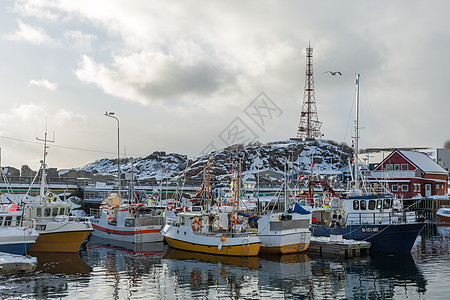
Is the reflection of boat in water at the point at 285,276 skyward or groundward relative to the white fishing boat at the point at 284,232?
groundward

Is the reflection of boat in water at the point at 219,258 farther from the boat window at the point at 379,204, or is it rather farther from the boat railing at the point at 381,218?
the boat window at the point at 379,204

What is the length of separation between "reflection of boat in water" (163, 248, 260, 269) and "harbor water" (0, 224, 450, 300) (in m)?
0.07

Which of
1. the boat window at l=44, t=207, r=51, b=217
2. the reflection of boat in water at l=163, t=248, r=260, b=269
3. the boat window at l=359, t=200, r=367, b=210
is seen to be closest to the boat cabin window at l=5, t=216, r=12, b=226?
the boat window at l=44, t=207, r=51, b=217

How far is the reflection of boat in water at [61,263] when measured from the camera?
84.8ft

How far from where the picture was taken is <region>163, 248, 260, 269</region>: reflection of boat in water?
92.6 ft

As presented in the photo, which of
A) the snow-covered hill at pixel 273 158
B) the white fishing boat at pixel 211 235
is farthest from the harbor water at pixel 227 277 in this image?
the snow-covered hill at pixel 273 158

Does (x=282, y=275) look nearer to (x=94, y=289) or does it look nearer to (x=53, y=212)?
(x=94, y=289)

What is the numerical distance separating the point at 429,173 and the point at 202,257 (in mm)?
65048

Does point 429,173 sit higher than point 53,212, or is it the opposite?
point 429,173

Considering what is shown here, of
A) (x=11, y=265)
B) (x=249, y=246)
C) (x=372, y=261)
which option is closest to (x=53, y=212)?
(x=11, y=265)

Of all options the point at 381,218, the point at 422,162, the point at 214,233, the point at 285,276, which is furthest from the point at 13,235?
the point at 422,162

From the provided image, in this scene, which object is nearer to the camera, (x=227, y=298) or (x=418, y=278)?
(x=227, y=298)

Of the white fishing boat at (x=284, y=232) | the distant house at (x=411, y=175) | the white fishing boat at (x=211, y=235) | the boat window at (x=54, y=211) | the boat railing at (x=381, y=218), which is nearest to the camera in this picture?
the white fishing boat at (x=211, y=235)

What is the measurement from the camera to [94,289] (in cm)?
2141
